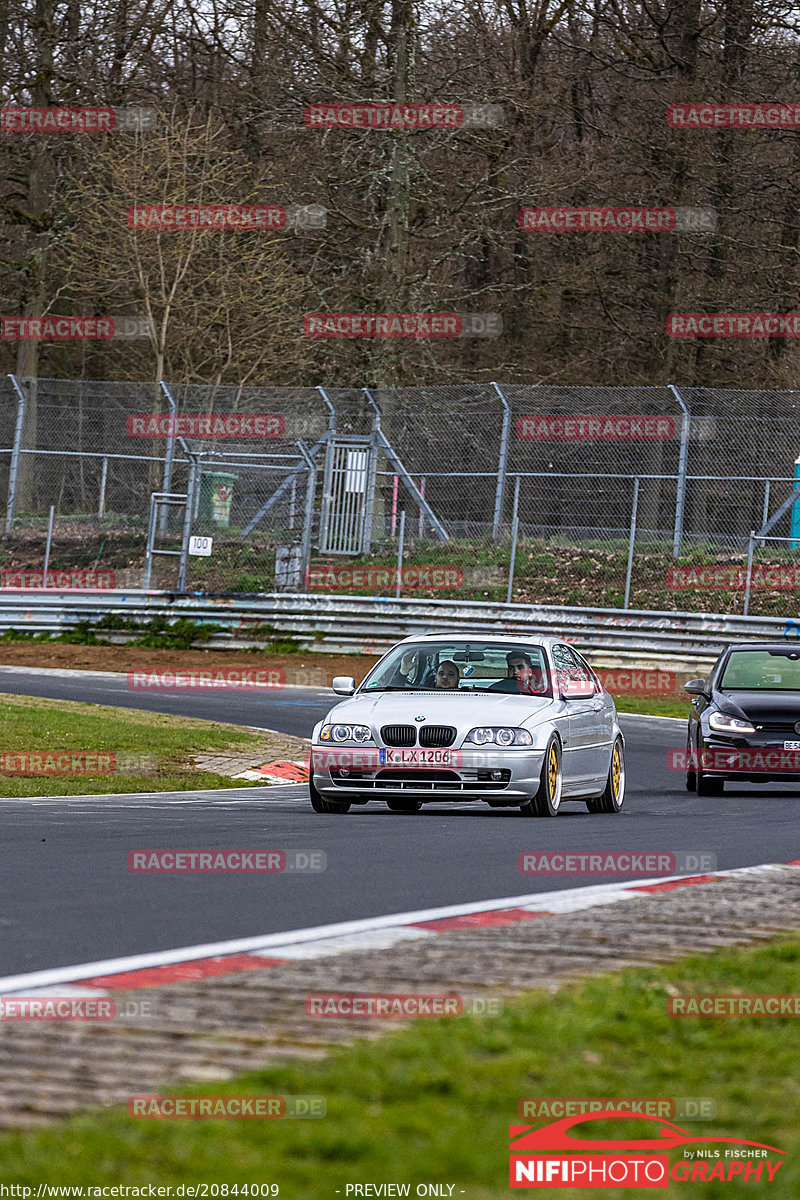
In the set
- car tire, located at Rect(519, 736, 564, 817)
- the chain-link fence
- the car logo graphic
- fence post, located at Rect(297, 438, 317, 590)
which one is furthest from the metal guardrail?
the car logo graphic

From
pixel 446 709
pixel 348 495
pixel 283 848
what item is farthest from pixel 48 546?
pixel 283 848

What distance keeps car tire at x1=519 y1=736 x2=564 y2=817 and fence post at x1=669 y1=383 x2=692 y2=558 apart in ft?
52.6

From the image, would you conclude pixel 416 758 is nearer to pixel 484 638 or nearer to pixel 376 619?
pixel 484 638

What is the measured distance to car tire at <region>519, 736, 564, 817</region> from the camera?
491 inches

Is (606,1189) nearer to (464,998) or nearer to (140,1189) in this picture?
(140,1189)

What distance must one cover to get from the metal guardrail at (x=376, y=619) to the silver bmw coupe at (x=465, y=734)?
13.1 meters

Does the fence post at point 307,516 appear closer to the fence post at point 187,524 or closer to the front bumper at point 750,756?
the fence post at point 187,524

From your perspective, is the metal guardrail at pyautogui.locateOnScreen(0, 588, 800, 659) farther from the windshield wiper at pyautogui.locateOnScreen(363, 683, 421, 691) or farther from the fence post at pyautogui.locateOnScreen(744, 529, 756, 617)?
the windshield wiper at pyautogui.locateOnScreen(363, 683, 421, 691)

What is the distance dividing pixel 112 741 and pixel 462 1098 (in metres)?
13.2

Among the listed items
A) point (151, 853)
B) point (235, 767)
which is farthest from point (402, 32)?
point (151, 853)

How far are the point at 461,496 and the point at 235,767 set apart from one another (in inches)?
572

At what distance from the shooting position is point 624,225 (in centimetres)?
3878

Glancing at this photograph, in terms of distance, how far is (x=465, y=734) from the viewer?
12.2 m

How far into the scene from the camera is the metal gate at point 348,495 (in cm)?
3117
